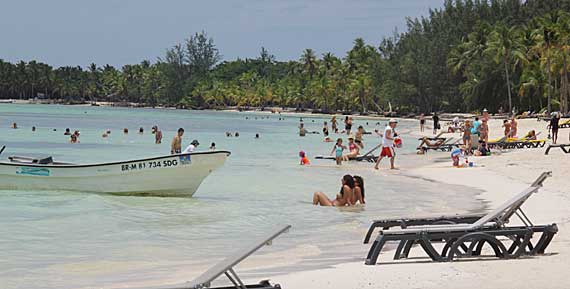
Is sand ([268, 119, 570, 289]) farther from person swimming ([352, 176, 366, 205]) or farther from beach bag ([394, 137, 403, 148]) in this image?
beach bag ([394, 137, 403, 148])

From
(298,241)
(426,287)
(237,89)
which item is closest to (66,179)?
(298,241)

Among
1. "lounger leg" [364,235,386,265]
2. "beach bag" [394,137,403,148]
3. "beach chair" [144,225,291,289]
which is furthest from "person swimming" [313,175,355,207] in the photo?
"beach bag" [394,137,403,148]

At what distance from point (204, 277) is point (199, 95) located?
556ft

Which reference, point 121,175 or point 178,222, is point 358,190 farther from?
point 121,175

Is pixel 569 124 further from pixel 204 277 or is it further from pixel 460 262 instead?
pixel 204 277

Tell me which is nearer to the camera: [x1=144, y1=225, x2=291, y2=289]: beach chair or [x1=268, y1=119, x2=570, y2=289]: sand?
[x1=144, y1=225, x2=291, y2=289]: beach chair

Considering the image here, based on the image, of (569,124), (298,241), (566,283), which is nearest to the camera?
(566,283)

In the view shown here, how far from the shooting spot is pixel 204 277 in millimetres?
6238

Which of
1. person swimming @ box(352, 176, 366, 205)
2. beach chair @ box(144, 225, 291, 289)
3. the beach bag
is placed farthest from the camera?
the beach bag

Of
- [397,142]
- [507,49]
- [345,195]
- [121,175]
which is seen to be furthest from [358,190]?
[507,49]

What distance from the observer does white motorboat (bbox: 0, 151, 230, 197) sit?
685 inches

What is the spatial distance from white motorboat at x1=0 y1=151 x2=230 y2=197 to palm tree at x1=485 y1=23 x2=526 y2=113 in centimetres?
6299

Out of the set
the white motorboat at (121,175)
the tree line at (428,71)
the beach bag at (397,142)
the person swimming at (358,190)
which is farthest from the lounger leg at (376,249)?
the tree line at (428,71)

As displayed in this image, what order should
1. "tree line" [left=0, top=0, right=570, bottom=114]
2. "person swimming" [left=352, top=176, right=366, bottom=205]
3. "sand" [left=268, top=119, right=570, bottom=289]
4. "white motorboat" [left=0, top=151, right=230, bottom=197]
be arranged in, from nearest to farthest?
"sand" [left=268, top=119, right=570, bottom=289]
"person swimming" [left=352, top=176, right=366, bottom=205]
"white motorboat" [left=0, top=151, right=230, bottom=197]
"tree line" [left=0, top=0, right=570, bottom=114]
